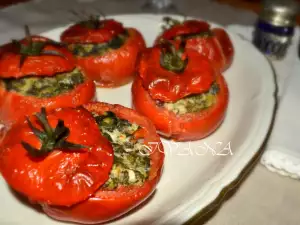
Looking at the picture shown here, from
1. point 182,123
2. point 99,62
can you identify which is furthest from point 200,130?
point 99,62

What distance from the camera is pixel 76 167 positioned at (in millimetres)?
1604

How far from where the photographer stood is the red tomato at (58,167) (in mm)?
1576

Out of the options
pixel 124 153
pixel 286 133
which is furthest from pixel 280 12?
pixel 124 153

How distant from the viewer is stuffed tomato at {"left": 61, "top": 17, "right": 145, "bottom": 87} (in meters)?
2.48

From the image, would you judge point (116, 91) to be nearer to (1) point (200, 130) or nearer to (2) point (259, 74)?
(1) point (200, 130)

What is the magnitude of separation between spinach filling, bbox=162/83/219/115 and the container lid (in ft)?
3.06

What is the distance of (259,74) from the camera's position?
2.52m

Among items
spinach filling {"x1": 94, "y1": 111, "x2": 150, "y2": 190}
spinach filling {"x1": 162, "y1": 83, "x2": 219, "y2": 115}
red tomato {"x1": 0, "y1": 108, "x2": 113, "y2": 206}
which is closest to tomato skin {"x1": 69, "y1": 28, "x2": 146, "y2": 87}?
spinach filling {"x1": 162, "y1": 83, "x2": 219, "y2": 115}

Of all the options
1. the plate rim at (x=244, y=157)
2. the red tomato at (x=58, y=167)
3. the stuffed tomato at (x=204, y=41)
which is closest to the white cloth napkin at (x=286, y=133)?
the plate rim at (x=244, y=157)

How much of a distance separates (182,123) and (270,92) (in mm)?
557

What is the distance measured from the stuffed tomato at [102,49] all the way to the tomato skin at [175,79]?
0.33 meters

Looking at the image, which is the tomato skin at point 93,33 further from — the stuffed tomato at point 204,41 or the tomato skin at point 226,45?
the tomato skin at point 226,45

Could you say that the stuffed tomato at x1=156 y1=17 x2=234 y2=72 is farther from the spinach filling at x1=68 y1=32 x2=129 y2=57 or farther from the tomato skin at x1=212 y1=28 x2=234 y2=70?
the spinach filling at x1=68 y1=32 x2=129 y2=57

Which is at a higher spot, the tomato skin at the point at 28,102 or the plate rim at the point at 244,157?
the tomato skin at the point at 28,102
